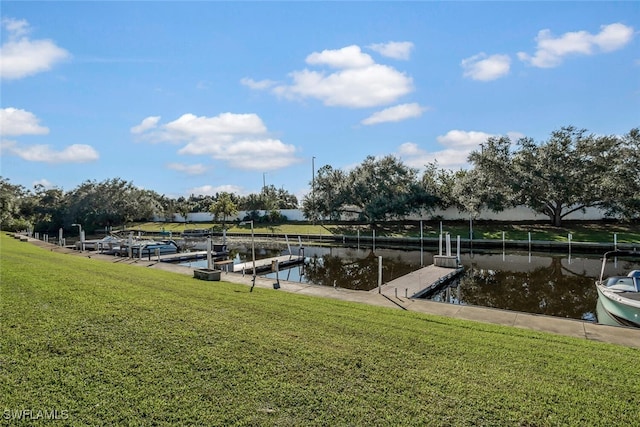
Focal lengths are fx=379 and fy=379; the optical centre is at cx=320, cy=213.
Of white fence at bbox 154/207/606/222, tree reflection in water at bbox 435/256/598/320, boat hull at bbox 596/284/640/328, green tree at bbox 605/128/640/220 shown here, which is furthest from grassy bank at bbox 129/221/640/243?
boat hull at bbox 596/284/640/328

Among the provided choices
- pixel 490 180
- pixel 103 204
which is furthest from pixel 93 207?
pixel 490 180

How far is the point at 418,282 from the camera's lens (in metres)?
13.0

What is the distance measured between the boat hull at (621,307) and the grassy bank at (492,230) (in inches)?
740

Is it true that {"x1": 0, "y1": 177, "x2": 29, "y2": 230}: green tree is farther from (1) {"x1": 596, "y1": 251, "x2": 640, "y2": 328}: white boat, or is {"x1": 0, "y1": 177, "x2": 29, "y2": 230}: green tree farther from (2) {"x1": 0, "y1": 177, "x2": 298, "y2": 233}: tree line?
(1) {"x1": 596, "y1": 251, "x2": 640, "y2": 328}: white boat

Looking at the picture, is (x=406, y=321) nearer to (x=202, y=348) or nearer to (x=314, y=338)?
(x=314, y=338)

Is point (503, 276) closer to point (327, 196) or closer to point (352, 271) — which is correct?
point (352, 271)

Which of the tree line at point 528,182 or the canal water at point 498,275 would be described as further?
the tree line at point 528,182

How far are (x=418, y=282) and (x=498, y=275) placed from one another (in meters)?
5.25

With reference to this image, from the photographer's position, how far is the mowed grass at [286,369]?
11.1 feet

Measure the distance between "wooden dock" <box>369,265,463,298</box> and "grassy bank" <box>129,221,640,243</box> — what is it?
15.5 metres

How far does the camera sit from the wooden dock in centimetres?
1125

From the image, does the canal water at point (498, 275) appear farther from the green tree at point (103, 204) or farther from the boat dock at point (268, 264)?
the green tree at point (103, 204)
